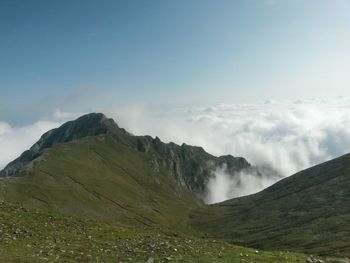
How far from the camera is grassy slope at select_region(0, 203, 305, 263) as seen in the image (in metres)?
29.8

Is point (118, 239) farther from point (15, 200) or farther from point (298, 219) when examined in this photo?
point (298, 219)

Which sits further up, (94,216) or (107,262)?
(94,216)

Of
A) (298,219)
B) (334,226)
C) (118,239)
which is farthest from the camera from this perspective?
(298,219)

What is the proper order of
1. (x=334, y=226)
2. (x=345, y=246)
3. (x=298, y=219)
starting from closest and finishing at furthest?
(x=345, y=246) → (x=334, y=226) → (x=298, y=219)

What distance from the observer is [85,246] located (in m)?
33.7

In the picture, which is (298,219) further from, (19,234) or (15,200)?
(19,234)

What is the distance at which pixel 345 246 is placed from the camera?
11675 centimetres

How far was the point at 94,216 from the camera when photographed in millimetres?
189250

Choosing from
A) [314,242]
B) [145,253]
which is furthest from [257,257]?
[314,242]

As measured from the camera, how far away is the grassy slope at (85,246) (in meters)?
29.8

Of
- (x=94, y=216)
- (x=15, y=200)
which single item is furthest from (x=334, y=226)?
(x=15, y=200)

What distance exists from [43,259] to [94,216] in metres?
167

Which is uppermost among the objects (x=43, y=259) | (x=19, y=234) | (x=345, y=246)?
(x=345, y=246)

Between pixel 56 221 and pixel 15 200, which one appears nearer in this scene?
pixel 56 221
